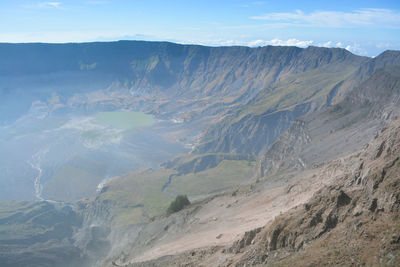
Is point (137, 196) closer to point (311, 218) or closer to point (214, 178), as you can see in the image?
point (214, 178)

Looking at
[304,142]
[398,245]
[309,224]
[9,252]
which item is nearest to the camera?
[398,245]

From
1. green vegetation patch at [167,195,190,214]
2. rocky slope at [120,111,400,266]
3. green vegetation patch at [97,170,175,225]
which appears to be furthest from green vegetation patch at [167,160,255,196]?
rocky slope at [120,111,400,266]

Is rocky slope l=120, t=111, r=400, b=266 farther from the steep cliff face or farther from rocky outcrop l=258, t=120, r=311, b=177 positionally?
rocky outcrop l=258, t=120, r=311, b=177

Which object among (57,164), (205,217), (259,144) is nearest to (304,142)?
(205,217)

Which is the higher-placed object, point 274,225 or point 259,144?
point 274,225

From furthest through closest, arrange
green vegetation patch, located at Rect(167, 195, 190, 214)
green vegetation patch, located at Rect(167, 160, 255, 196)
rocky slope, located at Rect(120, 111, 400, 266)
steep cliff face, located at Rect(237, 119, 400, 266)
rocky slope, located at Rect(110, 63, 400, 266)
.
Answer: green vegetation patch, located at Rect(167, 160, 255, 196)
green vegetation patch, located at Rect(167, 195, 190, 214)
rocky slope, located at Rect(110, 63, 400, 266)
rocky slope, located at Rect(120, 111, 400, 266)
steep cliff face, located at Rect(237, 119, 400, 266)

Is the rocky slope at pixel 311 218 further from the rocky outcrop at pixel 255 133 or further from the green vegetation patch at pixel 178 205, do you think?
the rocky outcrop at pixel 255 133

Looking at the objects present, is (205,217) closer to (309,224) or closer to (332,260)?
(309,224)

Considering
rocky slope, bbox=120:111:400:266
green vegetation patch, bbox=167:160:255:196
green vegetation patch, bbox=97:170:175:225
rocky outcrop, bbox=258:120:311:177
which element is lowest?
green vegetation patch, bbox=97:170:175:225

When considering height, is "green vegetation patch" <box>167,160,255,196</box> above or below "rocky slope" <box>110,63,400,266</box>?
below

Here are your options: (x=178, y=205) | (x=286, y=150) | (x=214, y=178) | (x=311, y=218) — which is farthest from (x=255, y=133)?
(x=311, y=218)

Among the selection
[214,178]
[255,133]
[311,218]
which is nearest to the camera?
[311,218]
